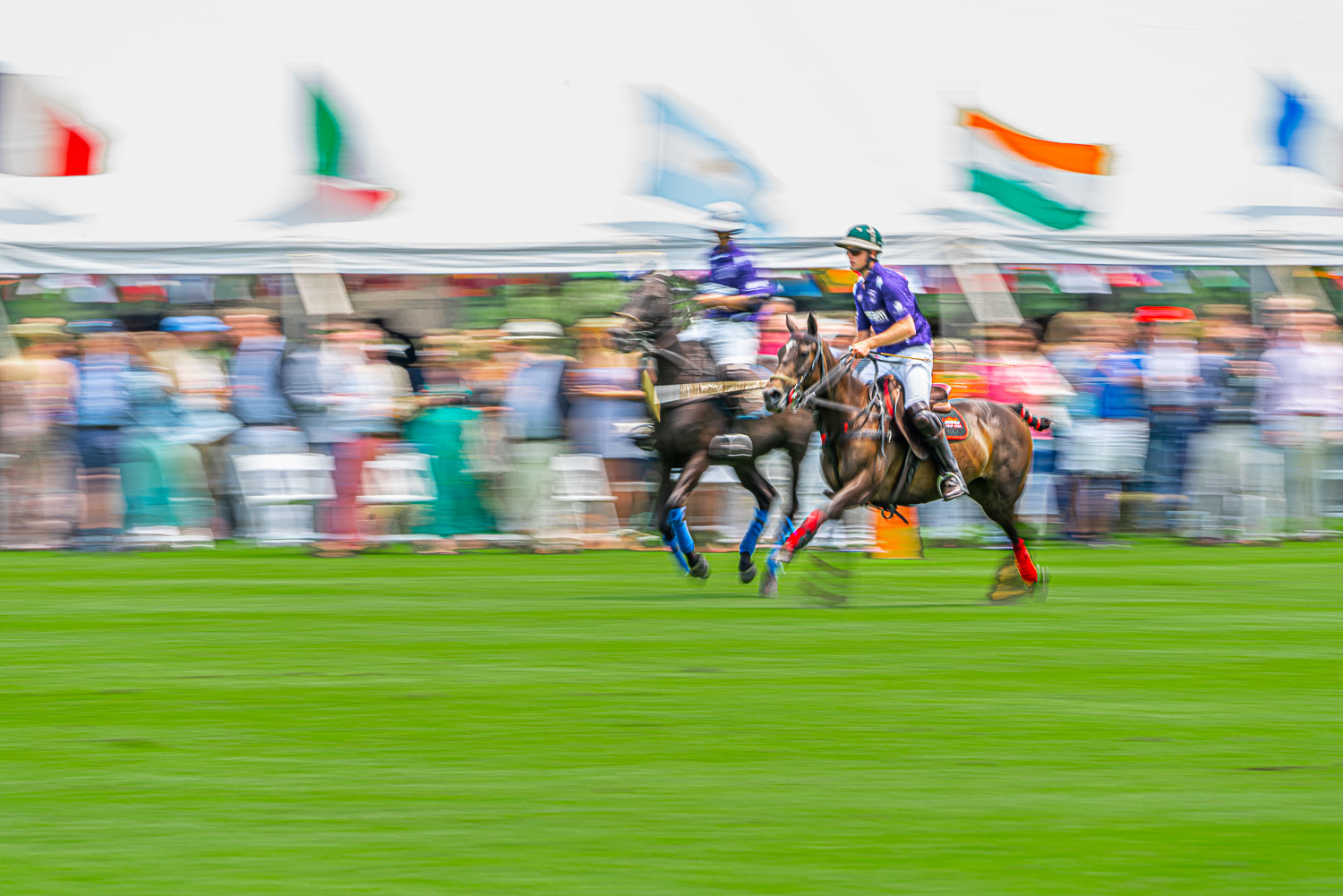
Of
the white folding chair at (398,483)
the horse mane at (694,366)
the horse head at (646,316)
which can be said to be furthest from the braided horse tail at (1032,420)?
the white folding chair at (398,483)

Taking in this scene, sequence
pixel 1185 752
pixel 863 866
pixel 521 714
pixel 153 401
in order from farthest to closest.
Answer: pixel 153 401, pixel 521 714, pixel 1185 752, pixel 863 866

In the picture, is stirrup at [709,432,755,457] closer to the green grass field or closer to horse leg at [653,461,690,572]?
horse leg at [653,461,690,572]

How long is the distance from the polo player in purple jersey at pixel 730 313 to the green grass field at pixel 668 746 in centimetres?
205

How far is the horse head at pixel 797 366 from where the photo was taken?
11.9m

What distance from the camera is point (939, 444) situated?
12.3 meters

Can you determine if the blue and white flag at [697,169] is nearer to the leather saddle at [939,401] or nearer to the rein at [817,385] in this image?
the leather saddle at [939,401]

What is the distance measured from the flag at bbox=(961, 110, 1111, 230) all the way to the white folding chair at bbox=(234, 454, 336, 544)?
20.4 feet

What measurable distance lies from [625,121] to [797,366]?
5667 mm

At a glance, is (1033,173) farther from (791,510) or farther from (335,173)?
(335,173)

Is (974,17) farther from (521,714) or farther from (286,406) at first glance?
(521,714)

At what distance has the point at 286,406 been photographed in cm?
1645

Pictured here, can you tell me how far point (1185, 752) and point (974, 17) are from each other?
12.2 meters

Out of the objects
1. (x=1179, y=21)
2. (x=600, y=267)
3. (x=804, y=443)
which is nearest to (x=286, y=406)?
(x=600, y=267)

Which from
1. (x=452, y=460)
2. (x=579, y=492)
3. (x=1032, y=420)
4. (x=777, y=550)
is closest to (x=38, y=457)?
(x=452, y=460)
